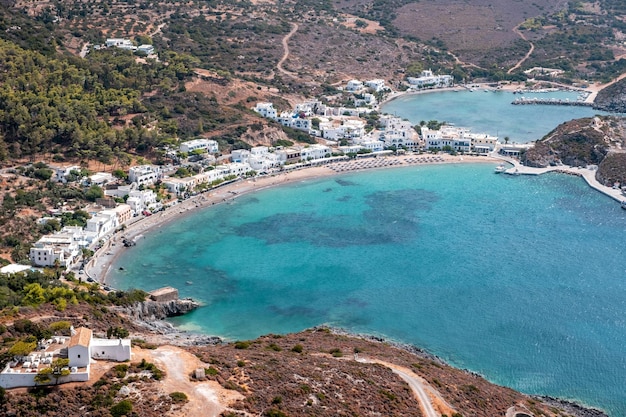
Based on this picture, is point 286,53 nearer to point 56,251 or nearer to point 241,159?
point 241,159

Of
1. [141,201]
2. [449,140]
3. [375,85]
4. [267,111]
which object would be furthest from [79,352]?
[375,85]

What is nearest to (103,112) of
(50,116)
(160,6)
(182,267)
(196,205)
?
(50,116)

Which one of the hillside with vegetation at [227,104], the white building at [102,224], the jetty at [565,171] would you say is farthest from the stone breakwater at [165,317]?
the jetty at [565,171]

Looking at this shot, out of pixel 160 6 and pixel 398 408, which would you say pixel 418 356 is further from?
pixel 160 6

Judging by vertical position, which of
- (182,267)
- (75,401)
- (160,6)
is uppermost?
(160,6)

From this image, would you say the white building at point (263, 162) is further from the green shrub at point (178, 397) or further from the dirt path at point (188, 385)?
the green shrub at point (178, 397)
